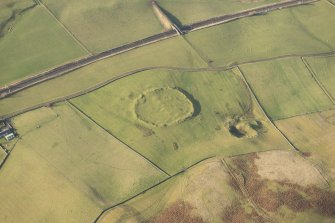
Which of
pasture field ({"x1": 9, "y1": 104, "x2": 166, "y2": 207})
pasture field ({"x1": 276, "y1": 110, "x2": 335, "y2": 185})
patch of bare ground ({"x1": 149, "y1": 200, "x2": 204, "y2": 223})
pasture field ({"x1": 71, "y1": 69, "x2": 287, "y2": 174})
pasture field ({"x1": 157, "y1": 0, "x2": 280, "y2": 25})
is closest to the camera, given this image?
patch of bare ground ({"x1": 149, "y1": 200, "x2": 204, "y2": 223})

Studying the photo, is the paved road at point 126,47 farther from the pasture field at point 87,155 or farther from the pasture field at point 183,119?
the pasture field at point 183,119

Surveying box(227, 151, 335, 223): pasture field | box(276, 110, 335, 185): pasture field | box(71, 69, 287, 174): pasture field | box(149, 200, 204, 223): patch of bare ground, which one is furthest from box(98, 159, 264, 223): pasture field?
box(276, 110, 335, 185): pasture field

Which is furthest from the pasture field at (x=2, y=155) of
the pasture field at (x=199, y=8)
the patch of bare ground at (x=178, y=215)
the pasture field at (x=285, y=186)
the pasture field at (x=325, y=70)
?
the pasture field at (x=325, y=70)

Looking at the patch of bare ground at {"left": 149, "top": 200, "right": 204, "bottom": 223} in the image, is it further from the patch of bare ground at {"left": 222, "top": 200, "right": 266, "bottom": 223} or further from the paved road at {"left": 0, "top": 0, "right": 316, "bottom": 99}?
the paved road at {"left": 0, "top": 0, "right": 316, "bottom": 99}

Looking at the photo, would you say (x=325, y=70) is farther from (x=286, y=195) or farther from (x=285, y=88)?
(x=286, y=195)

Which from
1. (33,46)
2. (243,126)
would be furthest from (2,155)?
(243,126)
